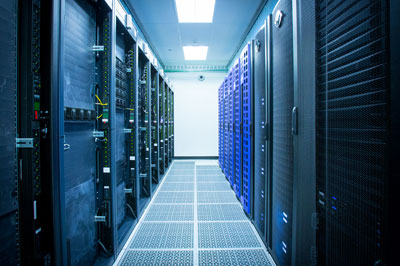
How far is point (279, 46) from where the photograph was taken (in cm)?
146

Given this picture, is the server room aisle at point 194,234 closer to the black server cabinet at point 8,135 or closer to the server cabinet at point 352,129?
the black server cabinet at point 8,135

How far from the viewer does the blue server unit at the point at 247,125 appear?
7.78ft

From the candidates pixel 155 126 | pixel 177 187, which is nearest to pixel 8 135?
pixel 155 126

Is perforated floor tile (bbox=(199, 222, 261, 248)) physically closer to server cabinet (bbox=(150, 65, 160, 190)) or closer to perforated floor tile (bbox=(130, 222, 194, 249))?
perforated floor tile (bbox=(130, 222, 194, 249))

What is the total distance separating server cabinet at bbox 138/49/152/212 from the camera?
3133 millimetres

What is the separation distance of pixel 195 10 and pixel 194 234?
387 cm

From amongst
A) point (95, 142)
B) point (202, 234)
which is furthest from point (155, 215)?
point (95, 142)

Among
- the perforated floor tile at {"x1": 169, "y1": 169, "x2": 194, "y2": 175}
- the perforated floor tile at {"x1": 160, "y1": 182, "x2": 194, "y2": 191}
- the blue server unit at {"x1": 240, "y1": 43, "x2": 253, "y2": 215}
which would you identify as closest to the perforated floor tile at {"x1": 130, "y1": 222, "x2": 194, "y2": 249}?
the blue server unit at {"x1": 240, "y1": 43, "x2": 253, "y2": 215}

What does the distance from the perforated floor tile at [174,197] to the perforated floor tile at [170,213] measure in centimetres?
21

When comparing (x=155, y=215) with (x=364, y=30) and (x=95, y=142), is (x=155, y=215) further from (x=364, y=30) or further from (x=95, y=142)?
(x=364, y=30)

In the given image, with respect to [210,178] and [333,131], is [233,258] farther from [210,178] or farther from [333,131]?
[210,178]

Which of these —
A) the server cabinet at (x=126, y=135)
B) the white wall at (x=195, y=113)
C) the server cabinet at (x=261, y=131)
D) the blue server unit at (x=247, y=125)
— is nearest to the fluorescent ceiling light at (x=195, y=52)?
the white wall at (x=195, y=113)

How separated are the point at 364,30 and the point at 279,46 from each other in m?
0.88

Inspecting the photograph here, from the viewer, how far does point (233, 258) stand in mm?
1865
